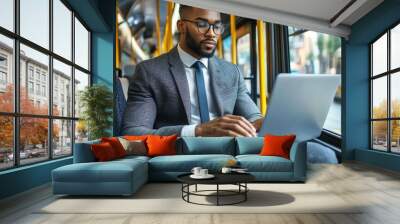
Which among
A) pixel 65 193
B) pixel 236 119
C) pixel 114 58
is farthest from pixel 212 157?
pixel 114 58

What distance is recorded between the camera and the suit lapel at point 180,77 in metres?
6.74

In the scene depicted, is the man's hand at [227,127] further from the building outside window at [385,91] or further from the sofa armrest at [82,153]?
the building outside window at [385,91]

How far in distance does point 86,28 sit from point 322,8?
14.8 feet

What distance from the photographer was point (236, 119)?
6883 mm

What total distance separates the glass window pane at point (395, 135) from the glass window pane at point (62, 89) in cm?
581

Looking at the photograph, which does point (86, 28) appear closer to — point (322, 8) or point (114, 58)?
point (114, 58)

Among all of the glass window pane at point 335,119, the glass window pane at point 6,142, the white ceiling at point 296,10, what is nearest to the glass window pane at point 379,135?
the glass window pane at point 335,119

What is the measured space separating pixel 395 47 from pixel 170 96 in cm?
422

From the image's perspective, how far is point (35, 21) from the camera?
212 inches

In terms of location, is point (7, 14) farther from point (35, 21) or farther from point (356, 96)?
point (356, 96)

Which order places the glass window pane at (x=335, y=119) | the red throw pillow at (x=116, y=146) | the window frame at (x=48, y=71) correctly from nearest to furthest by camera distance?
1. the window frame at (x=48, y=71)
2. the red throw pillow at (x=116, y=146)
3. the glass window pane at (x=335, y=119)

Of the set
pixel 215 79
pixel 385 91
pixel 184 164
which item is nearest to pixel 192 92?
pixel 215 79

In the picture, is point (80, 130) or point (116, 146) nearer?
point (116, 146)

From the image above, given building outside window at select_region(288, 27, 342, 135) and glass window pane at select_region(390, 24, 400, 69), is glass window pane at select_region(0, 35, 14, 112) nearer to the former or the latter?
building outside window at select_region(288, 27, 342, 135)
